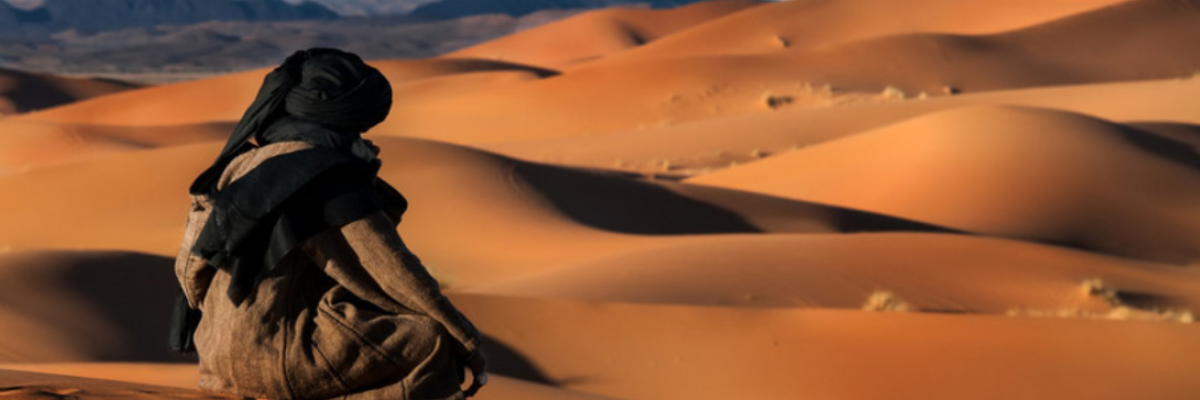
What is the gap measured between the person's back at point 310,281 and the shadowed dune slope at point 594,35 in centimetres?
8688

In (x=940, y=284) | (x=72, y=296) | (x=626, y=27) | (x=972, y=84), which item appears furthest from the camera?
(x=626, y=27)

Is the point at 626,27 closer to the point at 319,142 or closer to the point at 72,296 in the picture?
the point at 72,296

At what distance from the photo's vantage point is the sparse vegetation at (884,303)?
44.1ft

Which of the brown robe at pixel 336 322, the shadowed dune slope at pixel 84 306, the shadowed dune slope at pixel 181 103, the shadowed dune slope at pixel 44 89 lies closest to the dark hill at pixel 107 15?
the shadowed dune slope at pixel 44 89

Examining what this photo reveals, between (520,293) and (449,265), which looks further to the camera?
(449,265)

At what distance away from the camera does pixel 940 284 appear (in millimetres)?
14852

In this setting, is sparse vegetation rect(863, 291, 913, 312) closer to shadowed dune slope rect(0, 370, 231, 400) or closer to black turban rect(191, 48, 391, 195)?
shadowed dune slope rect(0, 370, 231, 400)

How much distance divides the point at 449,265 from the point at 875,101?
25.7 metres

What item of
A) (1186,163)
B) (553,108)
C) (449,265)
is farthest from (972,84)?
(449,265)

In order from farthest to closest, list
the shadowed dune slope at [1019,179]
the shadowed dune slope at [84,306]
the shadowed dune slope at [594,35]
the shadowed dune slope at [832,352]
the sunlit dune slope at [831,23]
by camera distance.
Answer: the shadowed dune slope at [594,35], the sunlit dune slope at [831,23], the shadowed dune slope at [1019,179], the shadowed dune slope at [84,306], the shadowed dune slope at [832,352]

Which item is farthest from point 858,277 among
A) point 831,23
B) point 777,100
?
point 831,23

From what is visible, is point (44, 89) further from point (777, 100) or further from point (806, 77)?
point (777, 100)

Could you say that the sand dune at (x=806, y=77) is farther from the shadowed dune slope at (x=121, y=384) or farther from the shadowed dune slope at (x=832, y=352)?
the shadowed dune slope at (x=121, y=384)

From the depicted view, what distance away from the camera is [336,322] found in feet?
15.7
